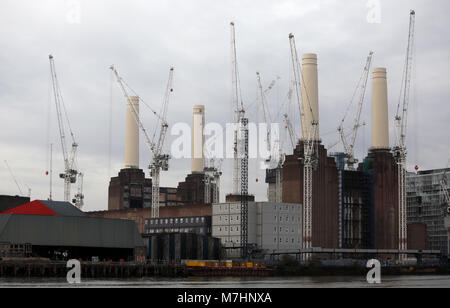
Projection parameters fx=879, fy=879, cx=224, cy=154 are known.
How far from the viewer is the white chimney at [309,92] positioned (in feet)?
616

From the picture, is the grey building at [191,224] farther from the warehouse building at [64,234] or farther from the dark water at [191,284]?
the dark water at [191,284]

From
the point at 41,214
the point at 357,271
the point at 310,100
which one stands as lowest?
the point at 357,271

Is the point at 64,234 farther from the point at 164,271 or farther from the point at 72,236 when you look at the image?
the point at 164,271

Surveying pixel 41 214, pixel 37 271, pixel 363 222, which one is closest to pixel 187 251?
pixel 41 214

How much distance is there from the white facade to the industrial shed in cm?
2769

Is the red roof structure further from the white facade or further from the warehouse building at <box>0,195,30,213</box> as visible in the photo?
the white facade

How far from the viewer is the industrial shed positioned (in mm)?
136375

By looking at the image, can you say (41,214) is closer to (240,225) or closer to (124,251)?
(124,251)

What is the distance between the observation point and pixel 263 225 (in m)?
172

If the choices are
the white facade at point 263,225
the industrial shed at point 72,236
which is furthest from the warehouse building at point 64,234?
the white facade at point 263,225

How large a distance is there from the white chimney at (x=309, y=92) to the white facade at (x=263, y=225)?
19665 millimetres

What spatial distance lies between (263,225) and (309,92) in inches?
1304

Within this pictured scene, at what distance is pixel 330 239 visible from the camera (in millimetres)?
188000
